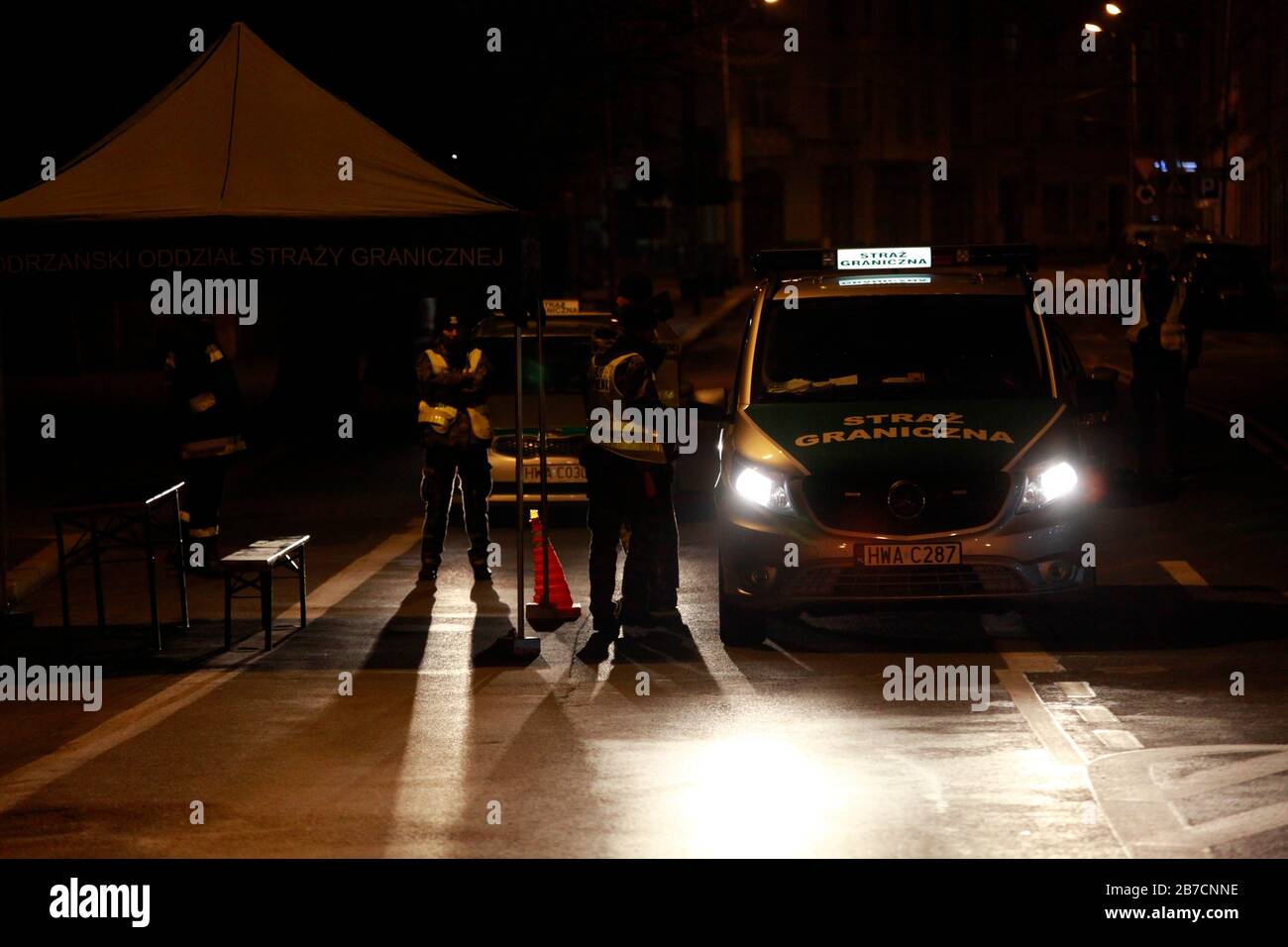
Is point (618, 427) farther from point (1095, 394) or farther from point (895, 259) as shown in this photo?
point (1095, 394)

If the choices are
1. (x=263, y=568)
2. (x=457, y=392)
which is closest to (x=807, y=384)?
(x=457, y=392)

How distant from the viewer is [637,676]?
10750 millimetres

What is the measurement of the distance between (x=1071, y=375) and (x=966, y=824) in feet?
20.1

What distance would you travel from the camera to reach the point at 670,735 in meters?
9.27

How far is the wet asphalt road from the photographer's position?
755 cm

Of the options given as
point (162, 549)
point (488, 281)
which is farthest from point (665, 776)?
point (162, 549)

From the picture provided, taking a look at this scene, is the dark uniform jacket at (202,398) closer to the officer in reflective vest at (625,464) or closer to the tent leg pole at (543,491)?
the tent leg pole at (543,491)

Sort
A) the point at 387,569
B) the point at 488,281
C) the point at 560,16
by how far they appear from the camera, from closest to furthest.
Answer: the point at 488,281 → the point at 387,569 → the point at 560,16

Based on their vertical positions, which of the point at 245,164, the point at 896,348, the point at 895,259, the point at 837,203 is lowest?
the point at 896,348

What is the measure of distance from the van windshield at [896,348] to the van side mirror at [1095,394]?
37 cm

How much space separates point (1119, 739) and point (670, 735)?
1.86 m

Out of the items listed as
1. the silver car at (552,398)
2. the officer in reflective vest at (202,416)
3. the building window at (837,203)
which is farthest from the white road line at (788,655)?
the building window at (837,203)

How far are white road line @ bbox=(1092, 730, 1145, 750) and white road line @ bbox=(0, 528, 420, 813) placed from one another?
→ 13.5ft
